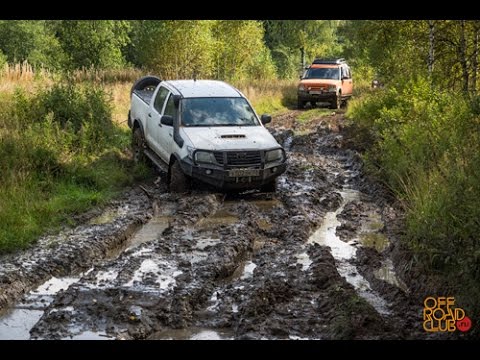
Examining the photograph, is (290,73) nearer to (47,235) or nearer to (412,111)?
(412,111)

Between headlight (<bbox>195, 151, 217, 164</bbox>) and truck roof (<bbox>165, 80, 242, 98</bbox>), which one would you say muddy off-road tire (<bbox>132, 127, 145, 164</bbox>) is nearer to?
truck roof (<bbox>165, 80, 242, 98</bbox>)

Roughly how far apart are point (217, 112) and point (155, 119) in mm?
1356

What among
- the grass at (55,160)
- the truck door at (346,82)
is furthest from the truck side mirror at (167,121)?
the truck door at (346,82)

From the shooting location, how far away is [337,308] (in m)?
6.57

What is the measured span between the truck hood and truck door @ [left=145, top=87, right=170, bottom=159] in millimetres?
1122

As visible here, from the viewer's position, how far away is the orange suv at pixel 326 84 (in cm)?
2753

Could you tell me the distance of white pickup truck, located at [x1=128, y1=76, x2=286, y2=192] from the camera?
445 inches

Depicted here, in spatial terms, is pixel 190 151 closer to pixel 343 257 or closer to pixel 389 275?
pixel 343 257

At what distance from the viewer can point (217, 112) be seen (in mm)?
12477

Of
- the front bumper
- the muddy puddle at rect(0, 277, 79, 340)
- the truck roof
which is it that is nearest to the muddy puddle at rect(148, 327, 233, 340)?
the muddy puddle at rect(0, 277, 79, 340)

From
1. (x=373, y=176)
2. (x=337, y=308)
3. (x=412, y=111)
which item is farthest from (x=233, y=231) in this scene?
(x=412, y=111)

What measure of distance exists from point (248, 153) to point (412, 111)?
4484 millimetres

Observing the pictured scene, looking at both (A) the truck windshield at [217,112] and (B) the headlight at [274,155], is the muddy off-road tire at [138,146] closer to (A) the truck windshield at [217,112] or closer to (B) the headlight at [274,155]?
(A) the truck windshield at [217,112]
